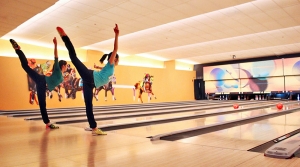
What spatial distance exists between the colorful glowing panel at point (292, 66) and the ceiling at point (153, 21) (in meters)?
3.90

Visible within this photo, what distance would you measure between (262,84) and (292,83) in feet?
5.78

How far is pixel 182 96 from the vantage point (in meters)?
18.7

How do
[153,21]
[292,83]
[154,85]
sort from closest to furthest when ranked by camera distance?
[153,21], [292,83], [154,85]

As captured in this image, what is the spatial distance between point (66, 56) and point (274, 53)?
12.5m

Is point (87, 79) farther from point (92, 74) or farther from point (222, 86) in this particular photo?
point (222, 86)

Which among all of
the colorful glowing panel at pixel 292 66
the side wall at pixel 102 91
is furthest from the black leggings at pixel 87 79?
the colorful glowing panel at pixel 292 66

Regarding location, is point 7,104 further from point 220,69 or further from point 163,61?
point 220,69

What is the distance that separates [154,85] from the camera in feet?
54.3

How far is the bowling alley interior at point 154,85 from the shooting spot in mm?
2262

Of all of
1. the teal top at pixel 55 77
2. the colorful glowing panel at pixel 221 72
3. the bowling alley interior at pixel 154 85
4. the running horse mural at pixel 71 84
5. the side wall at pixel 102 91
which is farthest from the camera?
the colorful glowing panel at pixel 221 72

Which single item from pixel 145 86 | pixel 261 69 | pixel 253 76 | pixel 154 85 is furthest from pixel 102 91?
pixel 261 69

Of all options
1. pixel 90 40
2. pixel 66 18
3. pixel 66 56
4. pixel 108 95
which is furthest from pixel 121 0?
pixel 108 95

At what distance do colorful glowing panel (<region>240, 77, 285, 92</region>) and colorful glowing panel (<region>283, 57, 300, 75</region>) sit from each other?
24.8 inches

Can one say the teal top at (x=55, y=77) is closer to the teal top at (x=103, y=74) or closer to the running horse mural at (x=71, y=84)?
the teal top at (x=103, y=74)
